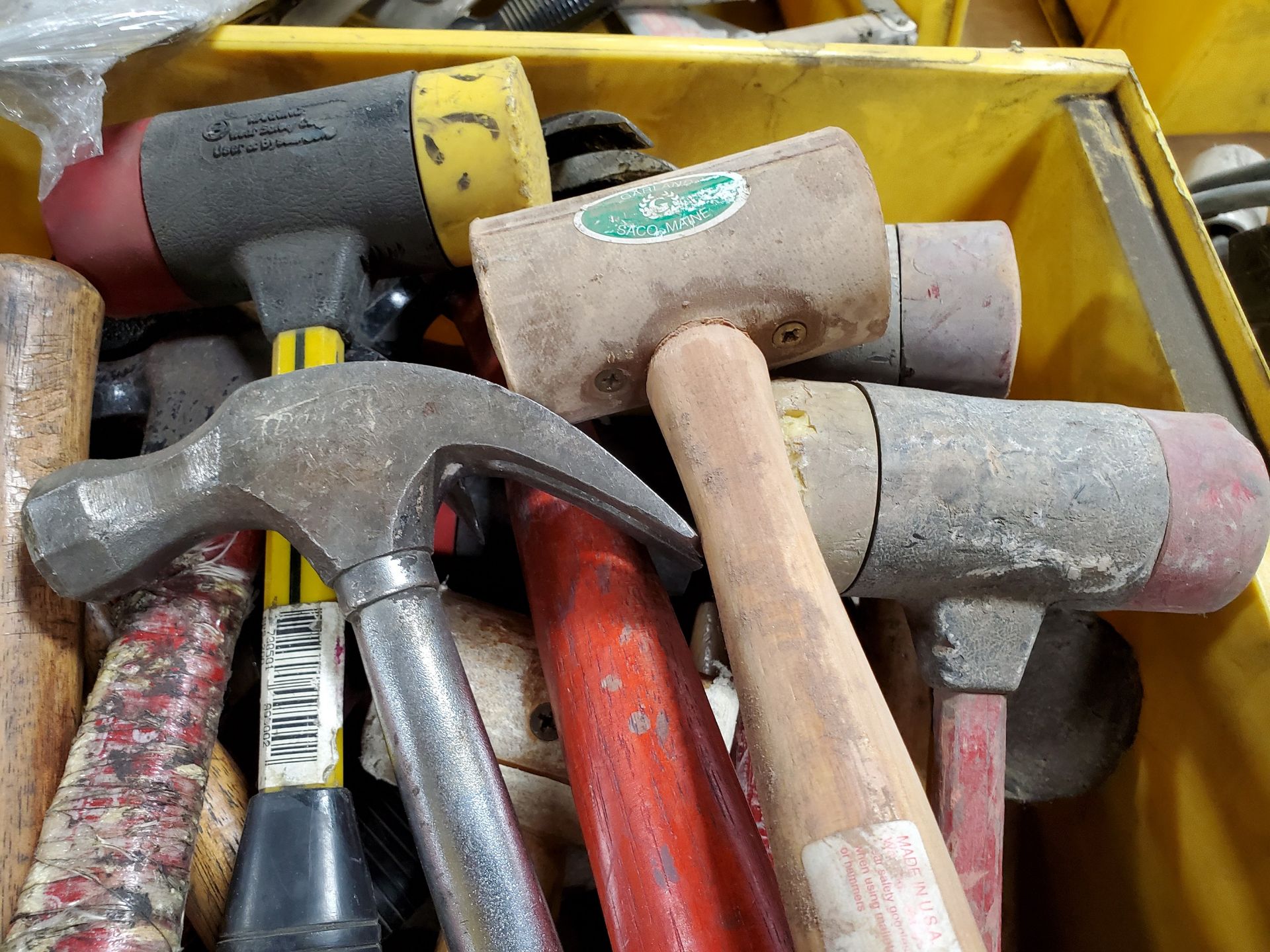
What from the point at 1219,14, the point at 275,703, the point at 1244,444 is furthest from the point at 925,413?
the point at 1219,14

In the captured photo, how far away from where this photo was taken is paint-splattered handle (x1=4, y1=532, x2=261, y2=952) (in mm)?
597

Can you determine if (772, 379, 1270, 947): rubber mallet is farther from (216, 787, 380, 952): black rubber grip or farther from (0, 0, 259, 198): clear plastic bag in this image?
(0, 0, 259, 198): clear plastic bag

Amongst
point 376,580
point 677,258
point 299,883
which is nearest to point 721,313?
point 677,258

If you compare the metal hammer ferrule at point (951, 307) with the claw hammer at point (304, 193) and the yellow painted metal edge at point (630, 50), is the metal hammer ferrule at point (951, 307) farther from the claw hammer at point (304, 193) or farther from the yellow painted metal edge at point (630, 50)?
the claw hammer at point (304, 193)

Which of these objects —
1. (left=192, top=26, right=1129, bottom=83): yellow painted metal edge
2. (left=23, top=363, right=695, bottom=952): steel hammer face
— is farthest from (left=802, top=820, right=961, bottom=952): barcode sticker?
(left=192, top=26, right=1129, bottom=83): yellow painted metal edge

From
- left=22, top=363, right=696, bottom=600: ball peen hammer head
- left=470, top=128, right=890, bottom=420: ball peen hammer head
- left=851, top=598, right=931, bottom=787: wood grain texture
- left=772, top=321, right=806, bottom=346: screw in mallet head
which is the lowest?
left=851, top=598, right=931, bottom=787: wood grain texture

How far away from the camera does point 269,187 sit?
2.77 feet

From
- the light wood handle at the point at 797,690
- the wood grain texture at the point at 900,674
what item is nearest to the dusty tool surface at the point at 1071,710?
the wood grain texture at the point at 900,674

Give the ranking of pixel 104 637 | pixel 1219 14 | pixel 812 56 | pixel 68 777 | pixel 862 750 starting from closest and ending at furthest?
1. pixel 862 750
2. pixel 68 777
3. pixel 104 637
4. pixel 812 56
5. pixel 1219 14

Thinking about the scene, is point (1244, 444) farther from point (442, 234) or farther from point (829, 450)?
point (442, 234)

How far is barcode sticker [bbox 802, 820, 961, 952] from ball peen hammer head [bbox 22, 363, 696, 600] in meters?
0.36

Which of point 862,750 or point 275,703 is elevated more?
point 862,750

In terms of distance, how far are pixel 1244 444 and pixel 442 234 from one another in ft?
2.71

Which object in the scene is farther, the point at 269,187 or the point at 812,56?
the point at 812,56
